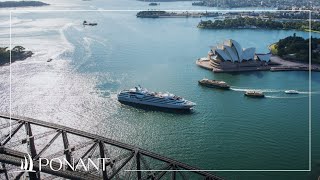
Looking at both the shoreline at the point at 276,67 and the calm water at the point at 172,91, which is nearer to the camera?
the calm water at the point at 172,91

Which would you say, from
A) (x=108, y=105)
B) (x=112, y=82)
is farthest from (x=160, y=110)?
(x=112, y=82)

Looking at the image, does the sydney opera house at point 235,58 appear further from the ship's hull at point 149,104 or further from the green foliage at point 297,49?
the ship's hull at point 149,104

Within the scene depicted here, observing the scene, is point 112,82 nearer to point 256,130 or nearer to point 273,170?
point 256,130

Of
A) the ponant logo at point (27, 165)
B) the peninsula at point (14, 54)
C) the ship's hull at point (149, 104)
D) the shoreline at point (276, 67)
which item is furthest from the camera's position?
the peninsula at point (14, 54)

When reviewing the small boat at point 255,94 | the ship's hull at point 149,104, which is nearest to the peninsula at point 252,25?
the small boat at point 255,94

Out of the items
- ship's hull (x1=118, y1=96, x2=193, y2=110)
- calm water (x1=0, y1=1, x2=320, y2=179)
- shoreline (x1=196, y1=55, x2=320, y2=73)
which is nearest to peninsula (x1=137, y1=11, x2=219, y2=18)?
calm water (x1=0, y1=1, x2=320, y2=179)

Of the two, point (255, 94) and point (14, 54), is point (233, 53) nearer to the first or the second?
point (255, 94)

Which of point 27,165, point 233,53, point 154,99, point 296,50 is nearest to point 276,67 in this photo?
point 233,53
